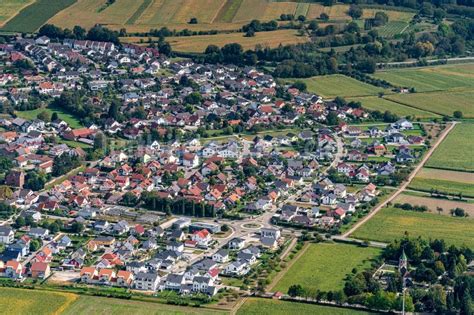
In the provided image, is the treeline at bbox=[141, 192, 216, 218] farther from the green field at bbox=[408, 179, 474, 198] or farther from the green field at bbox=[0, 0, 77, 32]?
the green field at bbox=[0, 0, 77, 32]

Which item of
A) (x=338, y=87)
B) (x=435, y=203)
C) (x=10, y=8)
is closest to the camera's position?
(x=435, y=203)

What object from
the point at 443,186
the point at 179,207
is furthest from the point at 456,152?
the point at 179,207

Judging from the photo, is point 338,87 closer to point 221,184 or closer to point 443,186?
point 443,186

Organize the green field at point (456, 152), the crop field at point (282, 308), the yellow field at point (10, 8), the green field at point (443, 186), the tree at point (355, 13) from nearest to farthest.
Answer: the crop field at point (282, 308)
the green field at point (443, 186)
the green field at point (456, 152)
the yellow field at point (10, 8)
the tree at point (355, 13)

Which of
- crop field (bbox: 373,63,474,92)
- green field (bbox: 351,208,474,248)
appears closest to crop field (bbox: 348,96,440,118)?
crop field (bbox: 373,63,474,92)

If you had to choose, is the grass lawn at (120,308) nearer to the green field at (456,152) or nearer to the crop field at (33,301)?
the crop field at (33,301)

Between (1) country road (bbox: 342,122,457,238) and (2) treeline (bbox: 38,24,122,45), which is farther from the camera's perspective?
(2) treeline (bbox: 38,24,122,45)

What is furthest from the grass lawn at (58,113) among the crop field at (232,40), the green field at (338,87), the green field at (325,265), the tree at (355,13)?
the tree at (355,13)
